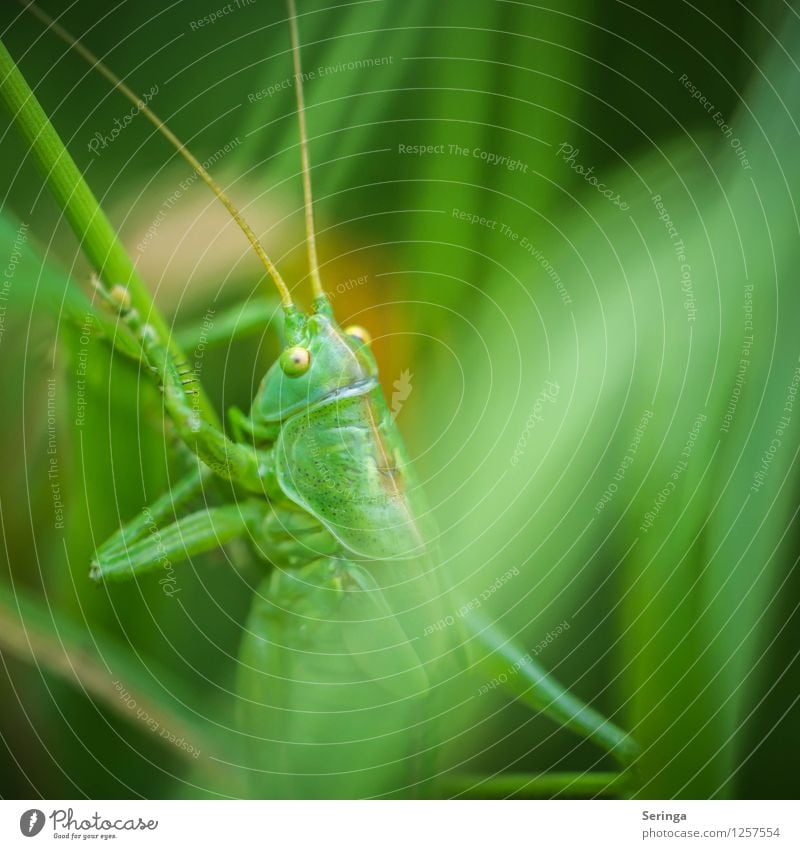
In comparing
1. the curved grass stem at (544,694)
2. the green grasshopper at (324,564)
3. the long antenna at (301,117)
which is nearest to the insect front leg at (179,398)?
the green grasshopper at (324,564)

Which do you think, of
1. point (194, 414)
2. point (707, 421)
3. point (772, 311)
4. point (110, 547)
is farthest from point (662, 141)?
point (110, 547)

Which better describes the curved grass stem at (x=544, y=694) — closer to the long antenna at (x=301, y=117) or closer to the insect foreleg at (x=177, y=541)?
the insect foreleg at (x=177, y=541)

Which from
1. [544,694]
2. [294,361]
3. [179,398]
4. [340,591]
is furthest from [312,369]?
[544,694]

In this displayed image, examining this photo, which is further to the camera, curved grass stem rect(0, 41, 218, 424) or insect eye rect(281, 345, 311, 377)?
insect eye rect(281, 345, 311, 377)

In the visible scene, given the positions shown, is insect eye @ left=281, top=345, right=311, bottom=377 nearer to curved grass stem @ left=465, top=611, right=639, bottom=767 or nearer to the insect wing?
the insect wing

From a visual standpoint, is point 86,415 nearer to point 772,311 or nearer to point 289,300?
point 289,300

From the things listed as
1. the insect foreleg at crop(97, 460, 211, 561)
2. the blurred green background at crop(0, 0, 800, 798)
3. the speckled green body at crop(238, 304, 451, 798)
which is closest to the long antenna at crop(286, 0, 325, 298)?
the blurred green background at crop(0, 0, 800, 798)
